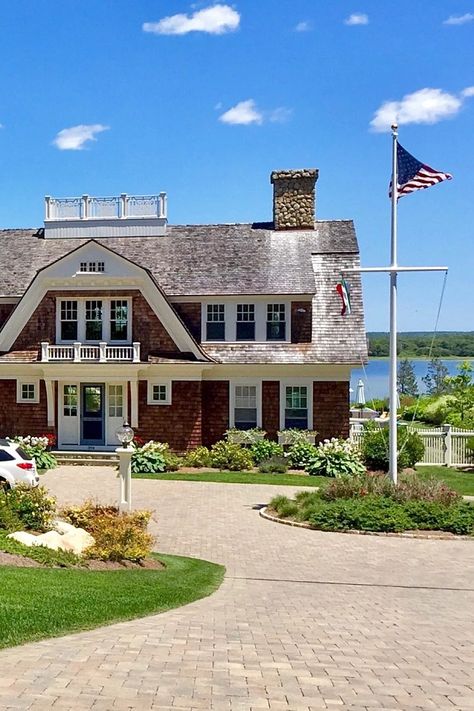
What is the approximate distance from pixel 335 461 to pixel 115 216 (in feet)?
47.9

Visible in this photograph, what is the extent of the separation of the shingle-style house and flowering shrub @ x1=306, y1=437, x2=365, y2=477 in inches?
59.4

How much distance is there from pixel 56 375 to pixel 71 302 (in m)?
2.95

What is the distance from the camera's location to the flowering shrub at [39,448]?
Result: 2577cm

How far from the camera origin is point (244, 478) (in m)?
24.1

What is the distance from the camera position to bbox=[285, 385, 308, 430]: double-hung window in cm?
2809

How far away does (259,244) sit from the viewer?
3123 centimetres

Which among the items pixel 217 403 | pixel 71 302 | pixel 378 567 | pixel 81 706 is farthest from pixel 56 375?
pixel 81 706

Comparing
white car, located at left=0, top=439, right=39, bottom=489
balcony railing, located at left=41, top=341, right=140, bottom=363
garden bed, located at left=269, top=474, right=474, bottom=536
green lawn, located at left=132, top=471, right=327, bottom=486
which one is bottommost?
green lawn, located at left=132, top=471, right=327, bottom=486

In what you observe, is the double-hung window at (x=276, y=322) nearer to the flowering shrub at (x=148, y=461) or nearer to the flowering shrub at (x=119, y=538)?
the flowering shrub at (x=148, y=461)

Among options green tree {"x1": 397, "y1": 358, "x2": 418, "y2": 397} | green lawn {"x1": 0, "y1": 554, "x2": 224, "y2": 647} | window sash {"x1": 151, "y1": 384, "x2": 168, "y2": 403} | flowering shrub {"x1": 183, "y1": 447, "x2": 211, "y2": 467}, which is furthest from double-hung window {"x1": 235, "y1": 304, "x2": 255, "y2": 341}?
green tree {"x1": 397, "y1": 358, "x2": 418, "y2": 397}

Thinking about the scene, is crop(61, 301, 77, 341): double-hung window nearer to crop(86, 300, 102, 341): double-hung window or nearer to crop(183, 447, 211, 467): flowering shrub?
crop(86, 300, 102, 341): double-hung window

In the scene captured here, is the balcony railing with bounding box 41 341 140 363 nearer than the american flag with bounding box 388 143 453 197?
No

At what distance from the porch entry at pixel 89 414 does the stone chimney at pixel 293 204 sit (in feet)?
33.3

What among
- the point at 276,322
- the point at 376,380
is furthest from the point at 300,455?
the point at 376,380
